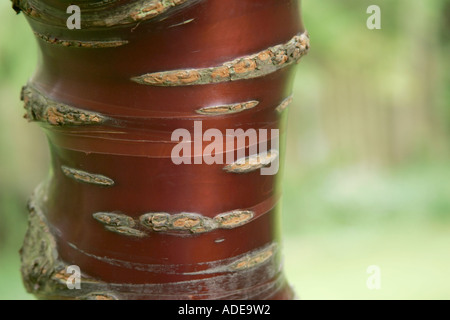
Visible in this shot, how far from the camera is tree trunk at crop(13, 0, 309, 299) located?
0.50 m

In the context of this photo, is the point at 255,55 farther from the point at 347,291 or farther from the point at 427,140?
the point at 427,140

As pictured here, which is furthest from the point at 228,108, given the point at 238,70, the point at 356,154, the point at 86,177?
the point at 356,154

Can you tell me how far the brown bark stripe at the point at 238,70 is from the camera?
50 centimetres

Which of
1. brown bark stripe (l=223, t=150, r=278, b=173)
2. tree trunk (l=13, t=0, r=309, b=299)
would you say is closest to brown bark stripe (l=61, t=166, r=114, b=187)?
tree trunk (l=13, t=0, r=309, b=299)

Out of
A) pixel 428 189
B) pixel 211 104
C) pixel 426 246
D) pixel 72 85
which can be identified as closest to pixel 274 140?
pixel 211 104

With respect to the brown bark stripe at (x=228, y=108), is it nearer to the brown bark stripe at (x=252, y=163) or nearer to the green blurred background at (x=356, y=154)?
the brown bark stripe at (x=252, y=163)

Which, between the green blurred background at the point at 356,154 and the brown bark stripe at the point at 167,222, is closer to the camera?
the brown bark stripe at the point at 167,222

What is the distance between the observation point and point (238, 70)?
52cm

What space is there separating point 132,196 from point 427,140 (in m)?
3.64

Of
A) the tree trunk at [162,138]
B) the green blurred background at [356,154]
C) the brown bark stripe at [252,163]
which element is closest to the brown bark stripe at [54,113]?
the tree trunk at [162,138]

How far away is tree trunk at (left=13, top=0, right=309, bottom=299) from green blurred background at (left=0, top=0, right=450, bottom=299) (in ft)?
6.78

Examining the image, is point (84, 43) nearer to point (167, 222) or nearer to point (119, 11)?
point (119, 11)

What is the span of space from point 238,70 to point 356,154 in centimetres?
339

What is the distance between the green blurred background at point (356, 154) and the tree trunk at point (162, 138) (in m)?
2.07
